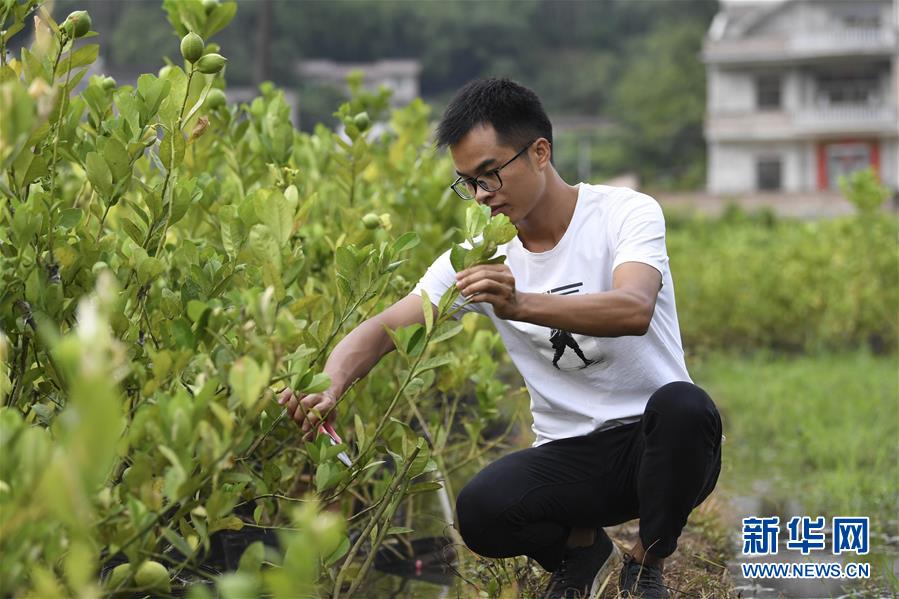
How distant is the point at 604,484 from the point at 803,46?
4238cm

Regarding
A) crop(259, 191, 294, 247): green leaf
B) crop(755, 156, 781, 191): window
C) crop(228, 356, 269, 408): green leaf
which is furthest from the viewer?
crop(755, 156, 781, 191): window

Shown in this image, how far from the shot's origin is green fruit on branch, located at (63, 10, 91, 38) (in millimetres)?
2641

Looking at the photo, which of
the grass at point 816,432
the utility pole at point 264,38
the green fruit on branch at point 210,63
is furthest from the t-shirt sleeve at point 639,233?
the utility pole at point 264,38

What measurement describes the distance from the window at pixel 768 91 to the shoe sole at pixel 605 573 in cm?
4215

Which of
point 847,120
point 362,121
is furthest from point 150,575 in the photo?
point 847,120

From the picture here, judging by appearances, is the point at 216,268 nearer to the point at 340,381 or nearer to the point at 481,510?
the point at 340,381

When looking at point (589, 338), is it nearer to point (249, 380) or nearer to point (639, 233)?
point (639, 233)

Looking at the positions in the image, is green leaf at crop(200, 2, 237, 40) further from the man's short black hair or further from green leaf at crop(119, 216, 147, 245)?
the man's short black hair

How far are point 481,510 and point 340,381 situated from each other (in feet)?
1.79

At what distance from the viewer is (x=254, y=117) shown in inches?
177

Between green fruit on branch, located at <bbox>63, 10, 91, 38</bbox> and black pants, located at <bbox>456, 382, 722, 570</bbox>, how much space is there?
4.79 ft

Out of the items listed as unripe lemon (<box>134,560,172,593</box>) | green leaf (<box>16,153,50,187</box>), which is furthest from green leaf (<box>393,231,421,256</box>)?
unripe lemon (<box>134,560,172,593</box>)

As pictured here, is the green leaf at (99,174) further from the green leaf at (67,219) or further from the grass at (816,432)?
the grass at (816,432)

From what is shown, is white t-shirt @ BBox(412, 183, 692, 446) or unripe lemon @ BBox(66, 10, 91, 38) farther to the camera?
white t-shirt @ BBox(412, 183, 692, 446)
